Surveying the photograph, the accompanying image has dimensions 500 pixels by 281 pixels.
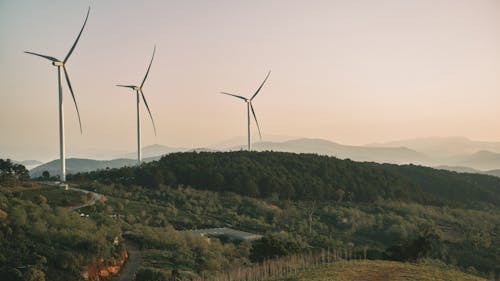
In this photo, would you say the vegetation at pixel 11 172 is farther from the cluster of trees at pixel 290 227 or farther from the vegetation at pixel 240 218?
the cluster of trees at pixel 290 227

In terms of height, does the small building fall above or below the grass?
below

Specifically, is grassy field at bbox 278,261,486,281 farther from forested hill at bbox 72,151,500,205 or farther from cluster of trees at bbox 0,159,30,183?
forested hill at bbox 72,151,500,205

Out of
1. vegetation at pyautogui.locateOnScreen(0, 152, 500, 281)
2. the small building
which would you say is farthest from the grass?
the small building

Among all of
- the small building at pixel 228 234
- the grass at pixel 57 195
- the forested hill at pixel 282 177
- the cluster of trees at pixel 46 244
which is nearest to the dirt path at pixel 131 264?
the cluster of trees at pixel 46 244

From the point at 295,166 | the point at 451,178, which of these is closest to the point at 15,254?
the point at 295,166

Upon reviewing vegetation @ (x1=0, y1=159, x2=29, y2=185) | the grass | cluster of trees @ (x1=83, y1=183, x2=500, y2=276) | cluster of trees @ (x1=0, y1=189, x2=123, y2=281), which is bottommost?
cluster of trees @ (x1=83, y1=183, x2=500, y2=276)

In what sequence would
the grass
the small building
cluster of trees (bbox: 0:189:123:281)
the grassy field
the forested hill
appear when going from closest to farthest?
1. cluster of trees (bbox: 0:189:123:281)
2. the grassy field
3. the small building
4. the grass
5. the forested hill
